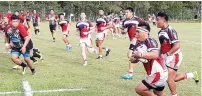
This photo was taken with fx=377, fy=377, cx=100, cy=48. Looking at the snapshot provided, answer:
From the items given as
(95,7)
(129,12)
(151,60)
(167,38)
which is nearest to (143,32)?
(151,60)

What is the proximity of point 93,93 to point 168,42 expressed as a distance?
2076 mm

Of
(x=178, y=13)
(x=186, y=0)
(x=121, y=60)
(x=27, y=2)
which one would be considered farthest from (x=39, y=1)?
(x=121, y=60)

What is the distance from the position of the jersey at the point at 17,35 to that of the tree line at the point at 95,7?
47964 mm

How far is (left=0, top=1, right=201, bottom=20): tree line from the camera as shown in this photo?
200 ft

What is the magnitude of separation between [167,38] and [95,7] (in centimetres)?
5988

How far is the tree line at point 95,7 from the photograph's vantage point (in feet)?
200

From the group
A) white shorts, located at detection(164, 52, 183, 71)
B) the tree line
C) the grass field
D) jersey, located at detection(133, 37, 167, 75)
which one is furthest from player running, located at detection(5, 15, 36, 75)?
the tree line

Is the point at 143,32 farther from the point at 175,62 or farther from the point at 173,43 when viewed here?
the point at 175,62

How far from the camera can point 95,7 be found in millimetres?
67125

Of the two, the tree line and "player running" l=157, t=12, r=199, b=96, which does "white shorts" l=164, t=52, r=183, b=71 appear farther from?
the tree line

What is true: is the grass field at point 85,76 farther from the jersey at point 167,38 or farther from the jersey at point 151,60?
the jersey at point 151,60

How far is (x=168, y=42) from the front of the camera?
7746 millimetres

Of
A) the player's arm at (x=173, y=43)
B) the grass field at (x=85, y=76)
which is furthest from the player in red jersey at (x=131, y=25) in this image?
the player's arm at (x=173, y=43)

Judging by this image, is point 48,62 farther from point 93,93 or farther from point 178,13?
point 178,13
